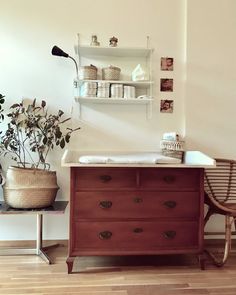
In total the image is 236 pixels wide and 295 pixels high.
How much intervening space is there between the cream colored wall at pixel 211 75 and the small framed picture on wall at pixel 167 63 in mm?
148

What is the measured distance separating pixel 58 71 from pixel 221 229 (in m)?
2.01

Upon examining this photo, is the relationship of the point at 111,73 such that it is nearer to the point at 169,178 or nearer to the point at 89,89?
the point at 89,89

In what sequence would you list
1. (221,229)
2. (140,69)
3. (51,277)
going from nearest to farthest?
(51,277) < (140,69) < (221,229)

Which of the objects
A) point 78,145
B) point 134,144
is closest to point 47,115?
point 78,145

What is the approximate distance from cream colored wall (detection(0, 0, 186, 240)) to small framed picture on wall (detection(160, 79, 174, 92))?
0.15ft

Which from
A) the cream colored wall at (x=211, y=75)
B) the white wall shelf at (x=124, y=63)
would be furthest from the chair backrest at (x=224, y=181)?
the white wall shelf at (x=124, y=63)

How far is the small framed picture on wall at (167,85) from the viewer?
8.58 ft

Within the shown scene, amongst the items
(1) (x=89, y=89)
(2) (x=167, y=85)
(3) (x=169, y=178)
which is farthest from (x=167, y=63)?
(3) (x=169, y=178)

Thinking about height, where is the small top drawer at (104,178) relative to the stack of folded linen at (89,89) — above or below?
below

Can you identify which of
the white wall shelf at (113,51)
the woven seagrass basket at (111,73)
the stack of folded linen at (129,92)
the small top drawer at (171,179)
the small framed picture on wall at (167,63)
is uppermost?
the white wall shelf at (113,51)

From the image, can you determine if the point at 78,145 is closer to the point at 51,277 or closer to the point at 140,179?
the point at 140,179

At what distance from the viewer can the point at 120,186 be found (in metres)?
2.04

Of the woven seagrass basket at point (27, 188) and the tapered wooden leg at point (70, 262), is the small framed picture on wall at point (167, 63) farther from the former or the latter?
the tapered wooden leg at point (70, 262)

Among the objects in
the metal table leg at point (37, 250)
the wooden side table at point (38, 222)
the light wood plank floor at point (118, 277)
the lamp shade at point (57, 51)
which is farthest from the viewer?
the lamp shade at point (57, 51)
